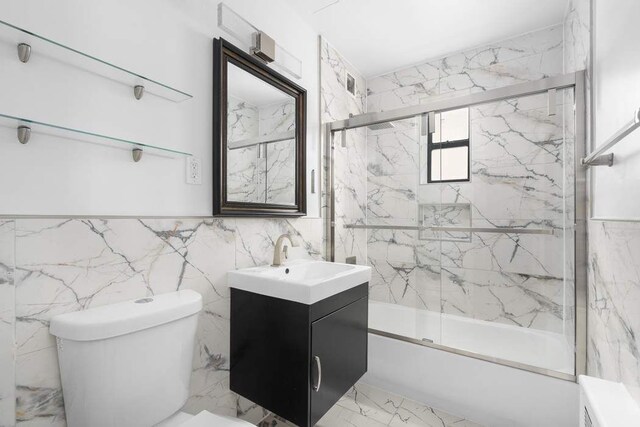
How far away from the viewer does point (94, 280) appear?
3.26 ft

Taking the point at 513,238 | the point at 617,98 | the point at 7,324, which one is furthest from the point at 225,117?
the point at 513,238

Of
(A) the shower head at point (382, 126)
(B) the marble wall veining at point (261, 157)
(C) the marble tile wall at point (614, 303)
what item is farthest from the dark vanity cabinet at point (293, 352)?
(A) the shower head at point (382, 126)

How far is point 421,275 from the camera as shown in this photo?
6.84 feet

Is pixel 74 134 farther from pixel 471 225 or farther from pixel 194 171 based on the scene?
pixel 471 225

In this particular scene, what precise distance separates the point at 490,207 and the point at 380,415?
57.2 inches

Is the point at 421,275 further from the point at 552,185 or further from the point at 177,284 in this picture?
the point at 177,284

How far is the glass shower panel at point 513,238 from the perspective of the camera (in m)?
1.64

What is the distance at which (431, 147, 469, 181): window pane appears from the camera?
1.96 metres

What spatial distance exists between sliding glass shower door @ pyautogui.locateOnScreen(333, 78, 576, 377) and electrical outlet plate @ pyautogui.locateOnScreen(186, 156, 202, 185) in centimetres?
118

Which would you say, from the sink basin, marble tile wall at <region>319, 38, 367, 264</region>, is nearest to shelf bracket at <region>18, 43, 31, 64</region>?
the sink basin

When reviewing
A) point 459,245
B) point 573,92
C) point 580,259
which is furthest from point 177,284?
point 573,92

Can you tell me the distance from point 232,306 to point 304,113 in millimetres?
1299

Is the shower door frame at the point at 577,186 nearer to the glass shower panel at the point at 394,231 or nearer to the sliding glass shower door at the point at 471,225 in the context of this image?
the sliding glass shower door at the point at 471,225

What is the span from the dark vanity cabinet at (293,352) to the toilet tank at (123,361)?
36cm
